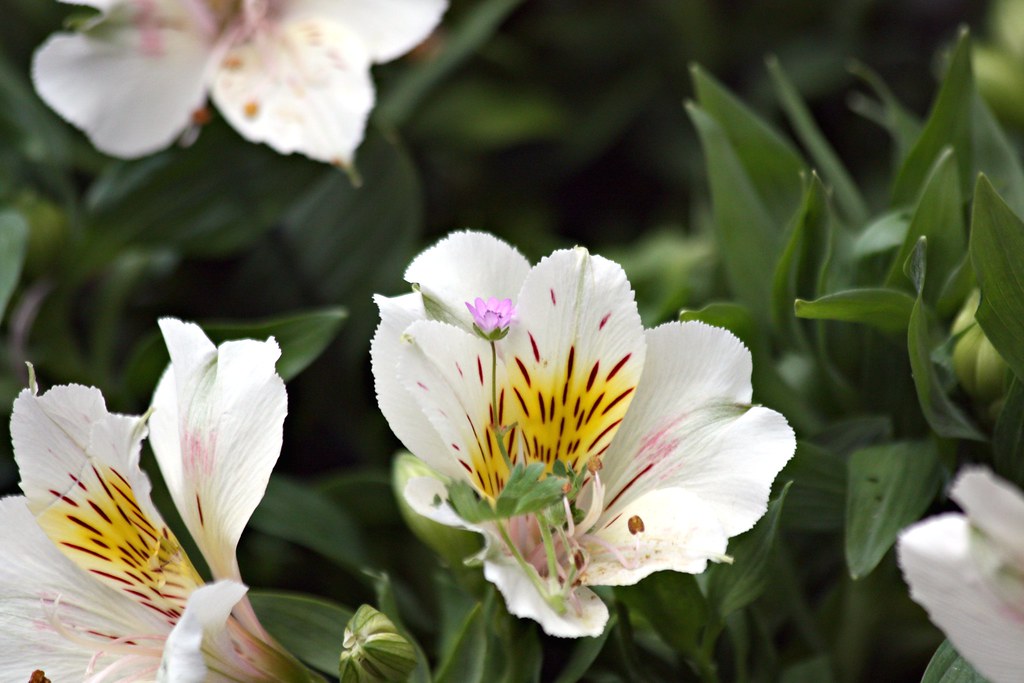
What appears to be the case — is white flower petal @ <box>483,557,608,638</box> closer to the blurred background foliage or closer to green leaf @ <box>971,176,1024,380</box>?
the blurred background foliage

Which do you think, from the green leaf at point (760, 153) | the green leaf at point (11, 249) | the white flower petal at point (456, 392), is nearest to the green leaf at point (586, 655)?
the white flower petal at point (456, 392)

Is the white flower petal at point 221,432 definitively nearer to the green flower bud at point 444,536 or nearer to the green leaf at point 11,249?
the green flower bud at point 444,536

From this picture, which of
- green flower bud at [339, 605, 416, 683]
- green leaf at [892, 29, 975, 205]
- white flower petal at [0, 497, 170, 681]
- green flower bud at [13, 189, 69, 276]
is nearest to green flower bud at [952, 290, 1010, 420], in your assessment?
green leaf at [892, 29, 975, 205]

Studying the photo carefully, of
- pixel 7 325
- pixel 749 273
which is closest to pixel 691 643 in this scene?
pixel 749 273

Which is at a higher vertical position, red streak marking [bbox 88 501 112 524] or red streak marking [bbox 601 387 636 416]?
red streak marking [bbox 601 387 636 416]

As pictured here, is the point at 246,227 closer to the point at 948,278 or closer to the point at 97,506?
the point at 97,506

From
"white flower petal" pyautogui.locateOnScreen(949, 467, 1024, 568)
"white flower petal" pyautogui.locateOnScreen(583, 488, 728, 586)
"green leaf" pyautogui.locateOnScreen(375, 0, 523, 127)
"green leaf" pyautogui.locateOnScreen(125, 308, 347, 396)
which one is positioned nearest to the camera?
"white flower petal" pyautogui.locateOnScreen(949, 467, 1024, 568)

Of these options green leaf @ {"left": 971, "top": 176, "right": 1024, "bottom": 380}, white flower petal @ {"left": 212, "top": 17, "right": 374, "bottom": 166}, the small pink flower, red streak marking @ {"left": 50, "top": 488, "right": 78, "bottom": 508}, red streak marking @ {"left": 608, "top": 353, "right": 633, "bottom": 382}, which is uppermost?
green leaf @ {"left": 971, "top": 176, "right": 1024, "bottom": 380}

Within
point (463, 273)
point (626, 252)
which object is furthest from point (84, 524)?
point (626, 252)
